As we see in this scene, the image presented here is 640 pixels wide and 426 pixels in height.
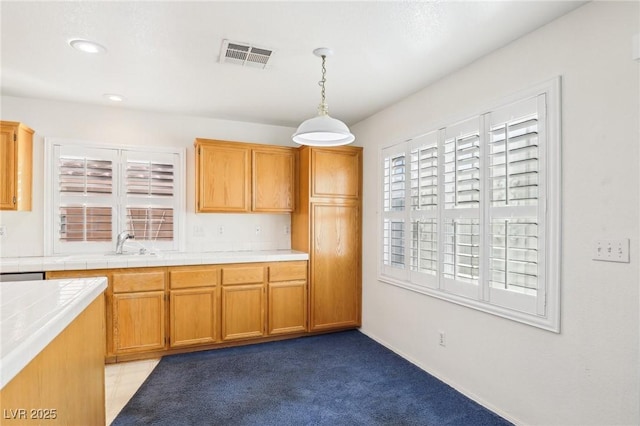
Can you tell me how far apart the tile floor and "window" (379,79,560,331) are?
2.45 m

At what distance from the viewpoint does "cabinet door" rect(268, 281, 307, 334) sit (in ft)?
12.9

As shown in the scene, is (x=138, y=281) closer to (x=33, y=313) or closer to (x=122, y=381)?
(x=122, y=381)

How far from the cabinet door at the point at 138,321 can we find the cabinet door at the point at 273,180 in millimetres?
1425

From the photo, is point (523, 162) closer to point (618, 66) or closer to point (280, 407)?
point (618, 66)

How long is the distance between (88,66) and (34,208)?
5.61 ft

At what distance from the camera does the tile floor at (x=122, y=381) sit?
2.62 metres

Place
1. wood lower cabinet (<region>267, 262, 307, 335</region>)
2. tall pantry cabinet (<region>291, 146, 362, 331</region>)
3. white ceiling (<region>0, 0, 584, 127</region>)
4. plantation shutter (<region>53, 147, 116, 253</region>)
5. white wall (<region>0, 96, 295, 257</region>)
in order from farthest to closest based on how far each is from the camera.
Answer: tall pantry cabinet (<region>291, 146, 362, 331</region>) → wood lower cabinet (<region>267, 262, 307, 335</region>) → plantation shutter (<region>53, 147, 116, 253</region>) → white wall (<region>0, 96, 295, 257</region>) → white ceiling (<region>0, 0, 584, 127</region>)

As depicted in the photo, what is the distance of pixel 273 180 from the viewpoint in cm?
425

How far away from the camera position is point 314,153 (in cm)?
410

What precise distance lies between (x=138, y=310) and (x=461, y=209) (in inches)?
118

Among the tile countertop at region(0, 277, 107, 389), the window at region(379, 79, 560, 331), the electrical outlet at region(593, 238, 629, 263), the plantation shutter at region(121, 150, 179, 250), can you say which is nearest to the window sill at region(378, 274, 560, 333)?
the window at region(379, 79, 560, 331)

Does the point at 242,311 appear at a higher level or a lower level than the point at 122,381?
higher

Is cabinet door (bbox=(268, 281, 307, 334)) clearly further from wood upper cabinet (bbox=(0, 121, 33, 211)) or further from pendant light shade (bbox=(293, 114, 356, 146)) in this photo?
wood upper cabinet (bbox=(0, 121, 33, 211))

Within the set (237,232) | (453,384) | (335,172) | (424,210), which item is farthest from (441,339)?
(237,232)
